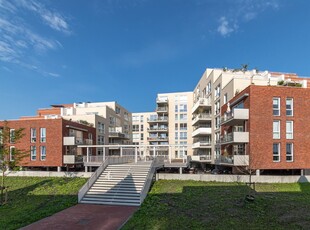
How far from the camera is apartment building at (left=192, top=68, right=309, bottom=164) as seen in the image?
29136 millimetres

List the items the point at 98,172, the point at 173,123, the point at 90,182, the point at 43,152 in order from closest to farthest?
the point at 90,182 < the point at 98,172 < the point at 43,152 < the point at 173,123

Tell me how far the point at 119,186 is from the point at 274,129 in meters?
15.5

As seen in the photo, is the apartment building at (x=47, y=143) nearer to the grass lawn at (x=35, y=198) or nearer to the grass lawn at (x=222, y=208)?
the grass lawn at (x=35, y=198)

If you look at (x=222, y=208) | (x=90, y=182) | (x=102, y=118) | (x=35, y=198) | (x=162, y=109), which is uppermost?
(x=162, y=109)

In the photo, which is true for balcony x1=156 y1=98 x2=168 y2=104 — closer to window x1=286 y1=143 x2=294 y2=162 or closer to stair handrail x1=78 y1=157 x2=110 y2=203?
stair handrail x1=78 y1=157 x2=110 y2=203

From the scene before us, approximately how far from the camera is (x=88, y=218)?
43.8 ft

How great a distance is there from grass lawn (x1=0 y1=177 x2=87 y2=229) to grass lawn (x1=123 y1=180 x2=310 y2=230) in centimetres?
573

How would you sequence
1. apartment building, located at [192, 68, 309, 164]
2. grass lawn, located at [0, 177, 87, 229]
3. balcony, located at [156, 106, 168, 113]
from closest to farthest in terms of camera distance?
grass lawn, located at [0, 177, 87, 229], apartment building, located at [192, 68, 309, 164], balcony, located at [156, 106, 168, 113]

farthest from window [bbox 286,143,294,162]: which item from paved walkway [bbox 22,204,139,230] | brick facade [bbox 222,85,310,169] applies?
paved walkway [bbox 22,204,139,230]

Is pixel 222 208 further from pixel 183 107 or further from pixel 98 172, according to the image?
pixel 183 107

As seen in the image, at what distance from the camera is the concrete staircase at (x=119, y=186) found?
55.1ft

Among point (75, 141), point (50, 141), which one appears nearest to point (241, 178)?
point (75, 141)

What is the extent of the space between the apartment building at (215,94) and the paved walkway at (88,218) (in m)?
19.6

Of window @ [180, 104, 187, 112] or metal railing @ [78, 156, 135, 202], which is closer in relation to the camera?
metal railing @ [78, 156, 135, 202]
